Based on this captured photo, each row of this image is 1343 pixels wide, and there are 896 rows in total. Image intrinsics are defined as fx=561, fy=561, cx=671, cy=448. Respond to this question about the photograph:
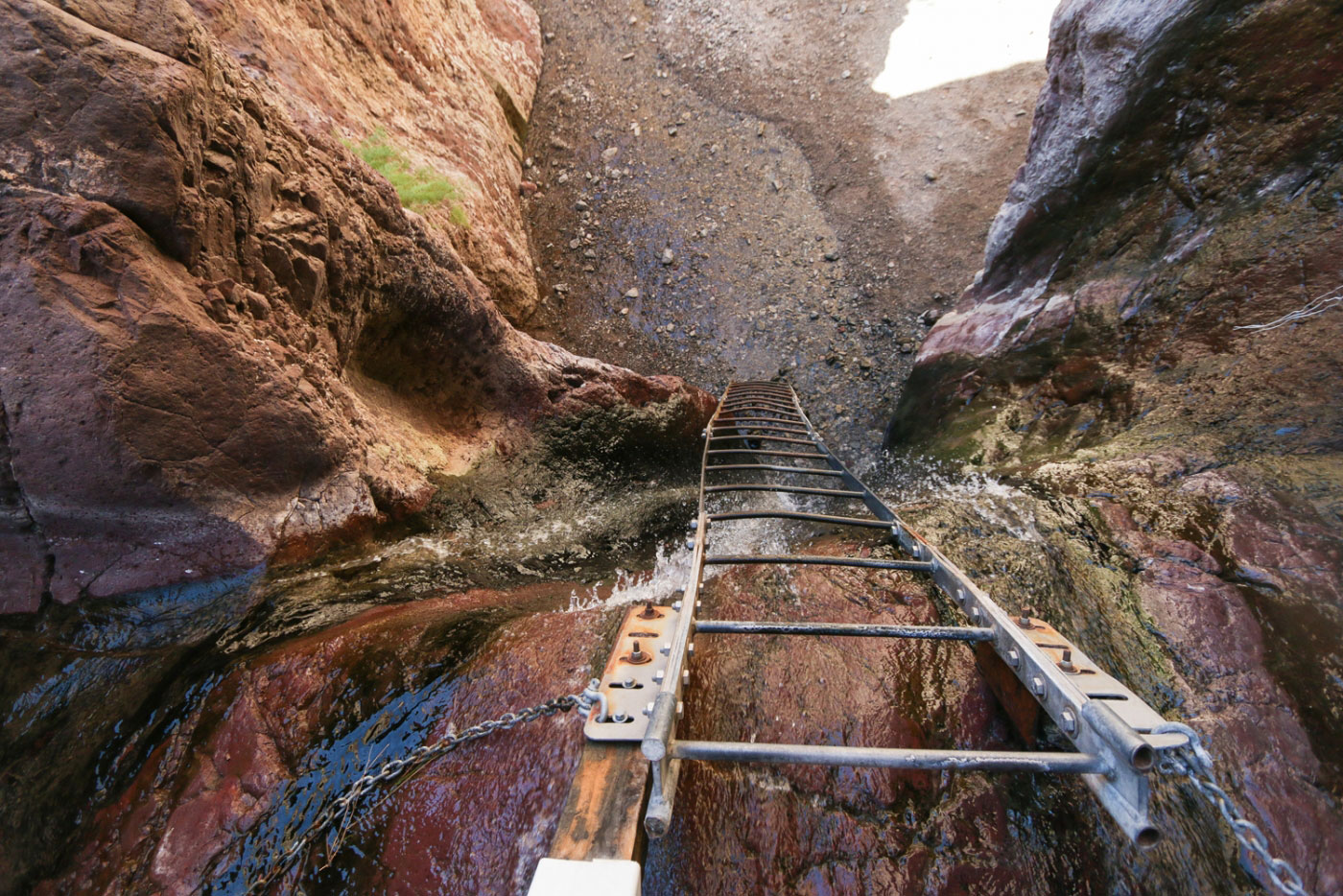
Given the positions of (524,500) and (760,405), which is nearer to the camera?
(524,500)

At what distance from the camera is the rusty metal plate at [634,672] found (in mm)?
1264

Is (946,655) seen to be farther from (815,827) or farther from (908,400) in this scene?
(908,400)

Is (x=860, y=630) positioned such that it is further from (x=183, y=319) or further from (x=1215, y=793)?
(x=183, y=319)

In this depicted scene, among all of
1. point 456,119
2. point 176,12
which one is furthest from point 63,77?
point 456,119

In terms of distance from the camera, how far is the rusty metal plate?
4.15 feet

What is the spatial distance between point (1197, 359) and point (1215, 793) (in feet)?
9.24

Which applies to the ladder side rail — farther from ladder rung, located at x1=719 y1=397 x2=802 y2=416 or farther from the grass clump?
the grass clump

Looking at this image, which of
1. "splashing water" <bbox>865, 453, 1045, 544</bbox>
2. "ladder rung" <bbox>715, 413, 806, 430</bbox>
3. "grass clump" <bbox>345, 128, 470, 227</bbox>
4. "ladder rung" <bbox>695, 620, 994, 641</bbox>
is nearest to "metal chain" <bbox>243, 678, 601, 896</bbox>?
"ladder rung" <bbox>695, 620, 994, 641</bbox>

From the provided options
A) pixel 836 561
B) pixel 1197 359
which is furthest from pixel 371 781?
pixel 1197 359

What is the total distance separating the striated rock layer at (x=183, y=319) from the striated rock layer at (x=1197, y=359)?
122 inches

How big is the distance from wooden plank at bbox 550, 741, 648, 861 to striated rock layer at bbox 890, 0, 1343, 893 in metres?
1.31

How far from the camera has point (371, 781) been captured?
4.30 feet

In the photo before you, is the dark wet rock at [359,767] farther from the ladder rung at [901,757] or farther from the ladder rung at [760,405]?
the ladder rung at [760,405]

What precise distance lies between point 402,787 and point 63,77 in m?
2.47
